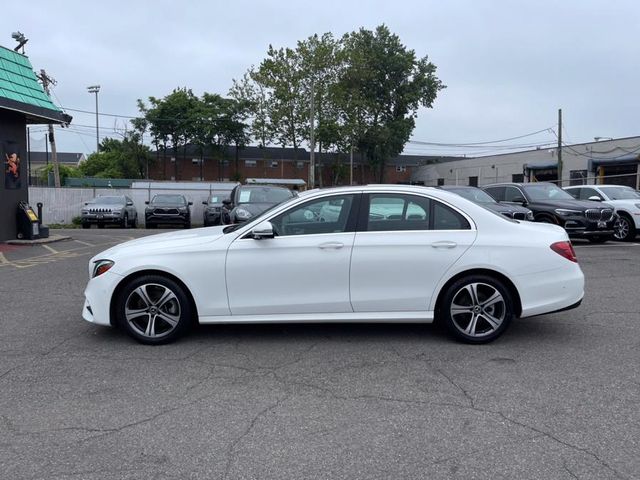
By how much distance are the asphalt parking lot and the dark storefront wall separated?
929cm

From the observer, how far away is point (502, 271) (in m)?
5.27

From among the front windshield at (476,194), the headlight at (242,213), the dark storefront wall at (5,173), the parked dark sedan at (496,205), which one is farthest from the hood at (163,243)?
the dark storefront wall at (5,173)

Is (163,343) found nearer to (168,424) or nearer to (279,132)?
(168,424)

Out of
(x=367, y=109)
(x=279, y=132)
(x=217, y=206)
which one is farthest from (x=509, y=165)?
(x=217, y=206)

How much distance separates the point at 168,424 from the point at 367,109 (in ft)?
185

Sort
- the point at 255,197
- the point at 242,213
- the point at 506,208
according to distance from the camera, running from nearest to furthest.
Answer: the point at 242,213 < the point at 506,208 < the point at 255,197

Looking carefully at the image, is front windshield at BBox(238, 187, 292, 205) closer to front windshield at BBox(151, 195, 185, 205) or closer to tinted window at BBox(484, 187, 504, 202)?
tinted window at BBox(484, 187, 504, 202)

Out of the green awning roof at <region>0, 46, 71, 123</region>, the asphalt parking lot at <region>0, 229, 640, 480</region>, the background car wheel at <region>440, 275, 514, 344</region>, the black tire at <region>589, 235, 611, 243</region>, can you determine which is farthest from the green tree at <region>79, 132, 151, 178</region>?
the background car wheel at <region>440, 275, 514, 344</region>

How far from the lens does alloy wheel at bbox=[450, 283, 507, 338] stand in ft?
17.4

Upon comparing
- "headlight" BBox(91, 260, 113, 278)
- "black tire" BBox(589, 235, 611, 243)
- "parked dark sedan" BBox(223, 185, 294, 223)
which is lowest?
"black tire" BBox(589, 235, 611, 243)

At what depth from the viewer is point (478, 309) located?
5.32 m

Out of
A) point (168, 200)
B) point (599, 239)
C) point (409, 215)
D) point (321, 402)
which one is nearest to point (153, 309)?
point (321, 402)

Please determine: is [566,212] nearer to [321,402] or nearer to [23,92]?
[321,402]

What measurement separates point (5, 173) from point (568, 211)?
14489 mm
